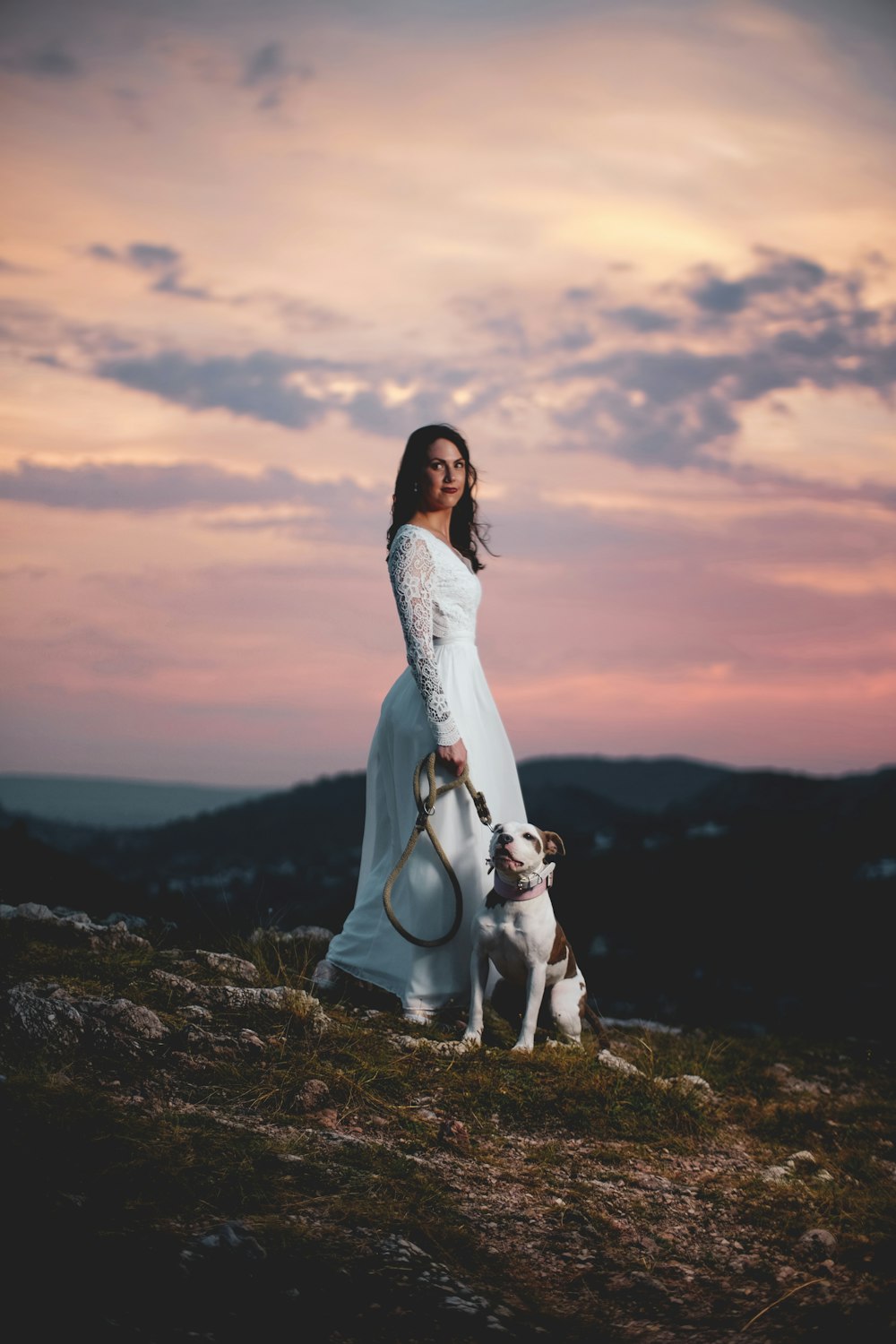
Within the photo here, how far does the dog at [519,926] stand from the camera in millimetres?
5660

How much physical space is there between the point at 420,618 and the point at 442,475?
3.03 feet

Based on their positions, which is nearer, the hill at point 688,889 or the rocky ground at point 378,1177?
the rocky ground at point 378,1177

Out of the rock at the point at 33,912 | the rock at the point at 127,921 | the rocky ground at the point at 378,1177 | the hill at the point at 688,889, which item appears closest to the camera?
the rocky ground at the point at 378,1177

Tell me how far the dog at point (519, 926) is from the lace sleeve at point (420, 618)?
2.55 feet

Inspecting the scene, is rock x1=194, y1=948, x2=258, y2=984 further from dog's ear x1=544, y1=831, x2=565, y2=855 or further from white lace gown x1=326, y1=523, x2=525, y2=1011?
dog's ear x1=544, y1=831, x2=565, y2=855

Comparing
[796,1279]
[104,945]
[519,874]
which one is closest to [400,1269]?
[796,1279]

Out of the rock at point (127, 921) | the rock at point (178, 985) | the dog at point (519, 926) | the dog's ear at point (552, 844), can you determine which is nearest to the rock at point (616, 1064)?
the dog at point (519, 926)

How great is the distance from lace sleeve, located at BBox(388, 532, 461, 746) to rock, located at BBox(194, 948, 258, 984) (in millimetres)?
1814

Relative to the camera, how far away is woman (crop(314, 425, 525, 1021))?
624 cm

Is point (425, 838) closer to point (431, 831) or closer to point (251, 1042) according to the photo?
point (431, 831)

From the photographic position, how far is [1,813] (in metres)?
26.4

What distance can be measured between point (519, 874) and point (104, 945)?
2.79m

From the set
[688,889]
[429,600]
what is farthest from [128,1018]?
[688,889]

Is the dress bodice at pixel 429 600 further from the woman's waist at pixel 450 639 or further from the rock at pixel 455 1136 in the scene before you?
the rock at pixel 455 1136
